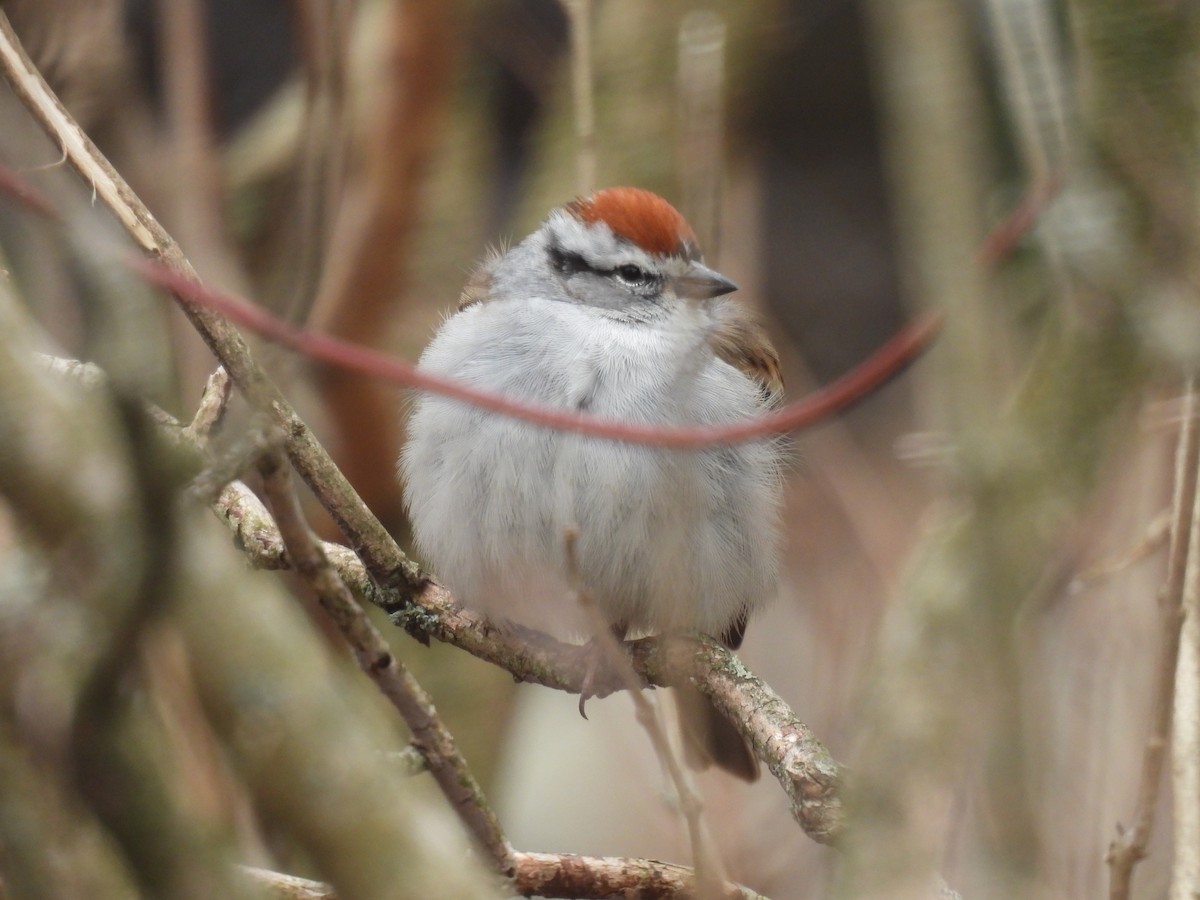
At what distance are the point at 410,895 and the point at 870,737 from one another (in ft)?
2.01

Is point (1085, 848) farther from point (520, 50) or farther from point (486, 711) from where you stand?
point (520, 50)

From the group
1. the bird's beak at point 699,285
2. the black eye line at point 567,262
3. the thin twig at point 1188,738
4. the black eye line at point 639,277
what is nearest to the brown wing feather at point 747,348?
the bird's beak at point 699,285

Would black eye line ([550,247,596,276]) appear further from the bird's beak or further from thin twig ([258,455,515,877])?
thin twig ([258,455,515,877])

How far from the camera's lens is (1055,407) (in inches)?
74.3

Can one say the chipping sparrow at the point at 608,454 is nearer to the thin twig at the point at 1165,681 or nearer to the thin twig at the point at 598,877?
the thin twig at the point at 598,877

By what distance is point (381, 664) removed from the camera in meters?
2.18

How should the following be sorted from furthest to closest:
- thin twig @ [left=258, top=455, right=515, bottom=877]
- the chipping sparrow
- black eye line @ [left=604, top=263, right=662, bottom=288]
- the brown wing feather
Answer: black eye line @ [left=604, top=263, right=662, bottom=288]
the brown wing feather
the chipping sparrow
thin twig @ [left=258, top=455, right=515, bottom=877]

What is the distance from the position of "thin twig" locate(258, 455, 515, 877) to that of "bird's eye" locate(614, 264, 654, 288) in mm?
1862

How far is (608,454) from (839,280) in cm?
582

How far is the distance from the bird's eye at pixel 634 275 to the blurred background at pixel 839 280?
13.4 inches

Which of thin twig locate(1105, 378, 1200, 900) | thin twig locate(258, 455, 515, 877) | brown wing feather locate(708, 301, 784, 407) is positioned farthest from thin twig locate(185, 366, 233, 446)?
thin twig locate(1105, 378, 1200, 900)

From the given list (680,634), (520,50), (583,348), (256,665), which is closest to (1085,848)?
(680,634)

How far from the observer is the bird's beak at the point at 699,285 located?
157 inches

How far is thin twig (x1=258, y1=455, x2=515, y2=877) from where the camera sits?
5.91ft
